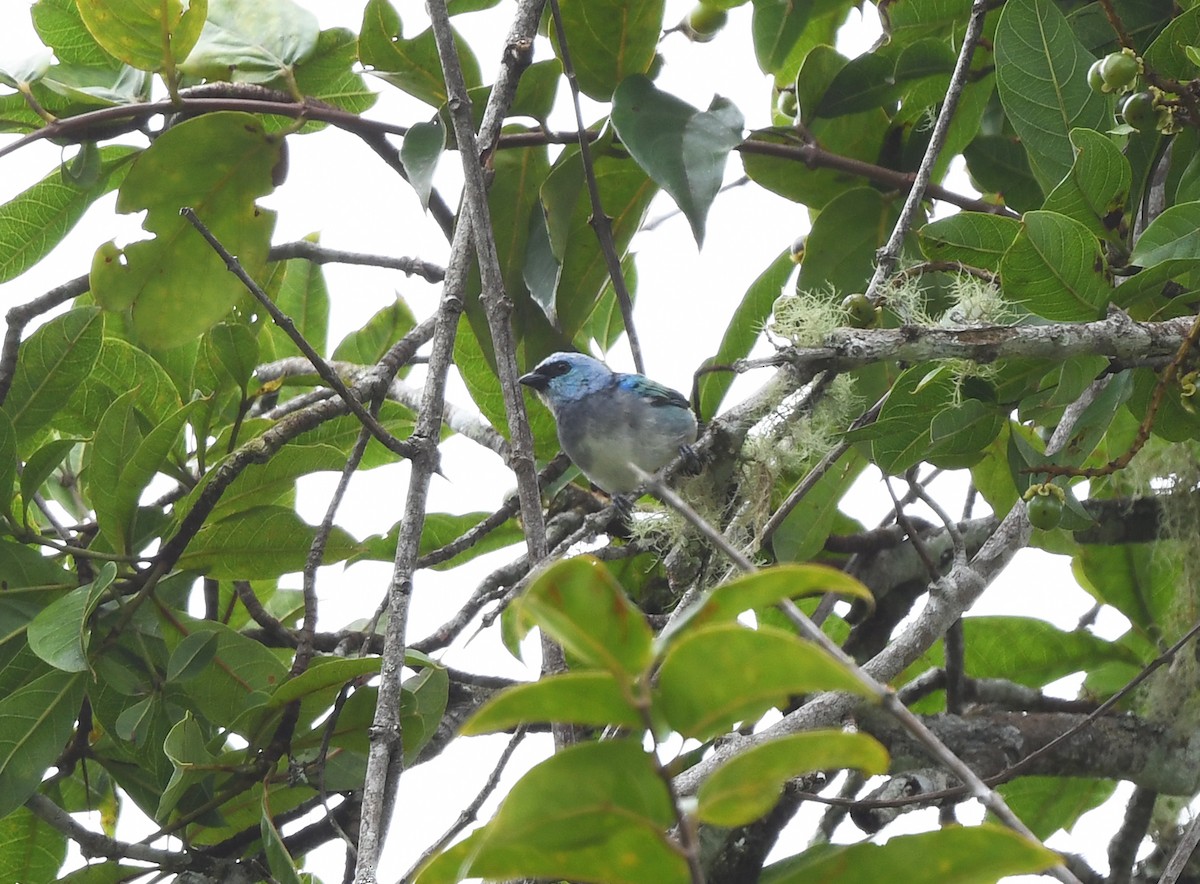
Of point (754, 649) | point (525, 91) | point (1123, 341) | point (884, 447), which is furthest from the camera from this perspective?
point (525, 91)

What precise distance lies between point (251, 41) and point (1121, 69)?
6.44ft

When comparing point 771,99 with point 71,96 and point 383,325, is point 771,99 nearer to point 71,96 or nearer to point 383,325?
point 383,325

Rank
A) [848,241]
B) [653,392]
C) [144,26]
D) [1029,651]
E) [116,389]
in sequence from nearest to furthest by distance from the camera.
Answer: [144,26], [848,241], [116,389], [1029,651], [653,392]

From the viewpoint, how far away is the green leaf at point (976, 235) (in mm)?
2363

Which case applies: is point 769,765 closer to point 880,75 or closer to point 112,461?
point 112,461

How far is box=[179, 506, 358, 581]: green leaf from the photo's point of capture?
8.83ft

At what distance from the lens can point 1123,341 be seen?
201cm

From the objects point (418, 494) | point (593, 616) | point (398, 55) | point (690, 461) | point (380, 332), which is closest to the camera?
point (593, 616)

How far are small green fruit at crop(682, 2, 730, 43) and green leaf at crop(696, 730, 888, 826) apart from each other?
2631mm

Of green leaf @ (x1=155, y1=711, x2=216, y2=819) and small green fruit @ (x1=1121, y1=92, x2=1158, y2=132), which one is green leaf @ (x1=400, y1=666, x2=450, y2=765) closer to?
green leaf @ (x1=155, y1=711, x2=216, y2=819)

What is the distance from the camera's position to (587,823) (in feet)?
3.08

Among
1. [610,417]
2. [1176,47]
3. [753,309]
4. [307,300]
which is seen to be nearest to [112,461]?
[307,300]

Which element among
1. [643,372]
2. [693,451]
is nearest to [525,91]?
A: [643,372]

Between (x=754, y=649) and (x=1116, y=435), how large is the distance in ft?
7.99
